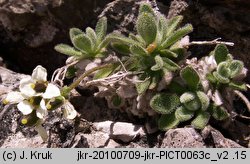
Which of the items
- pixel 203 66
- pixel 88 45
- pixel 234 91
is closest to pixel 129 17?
pixel 88 45

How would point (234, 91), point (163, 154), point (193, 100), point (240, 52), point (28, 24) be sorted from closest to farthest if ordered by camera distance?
point (163, 154)
point (193, 100)
point (234, 91)
point (240, 52)
point (28, 24)

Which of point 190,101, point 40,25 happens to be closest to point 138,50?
point 190,101

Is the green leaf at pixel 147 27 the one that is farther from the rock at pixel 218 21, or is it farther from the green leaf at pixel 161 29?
the rock at pixel 218 21

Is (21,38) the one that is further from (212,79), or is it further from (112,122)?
(212,79)

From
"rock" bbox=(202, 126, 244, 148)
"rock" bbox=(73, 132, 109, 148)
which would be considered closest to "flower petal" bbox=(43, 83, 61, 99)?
"rock" bbox=(73, 132, 109, 148)

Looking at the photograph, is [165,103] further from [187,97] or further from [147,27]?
[147,27]

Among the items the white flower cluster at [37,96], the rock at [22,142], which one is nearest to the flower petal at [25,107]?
the white flower cluster at [37,96]
